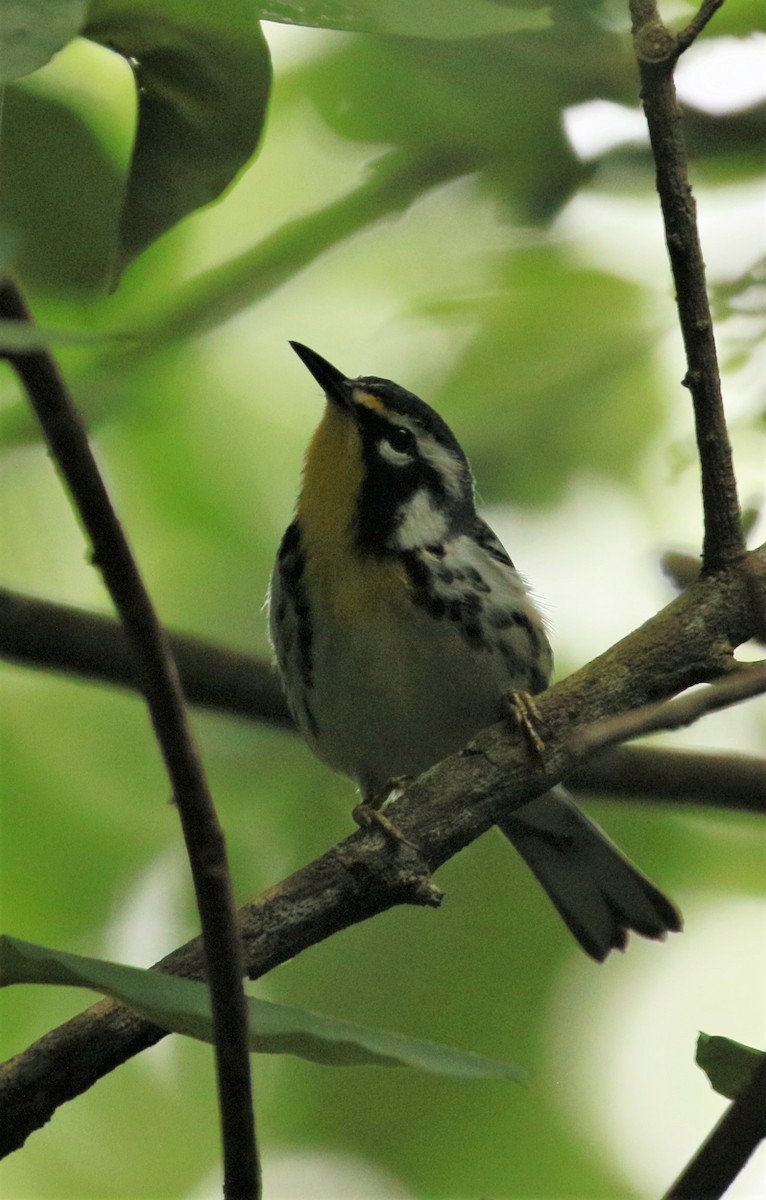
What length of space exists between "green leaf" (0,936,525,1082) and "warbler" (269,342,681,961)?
222 cm

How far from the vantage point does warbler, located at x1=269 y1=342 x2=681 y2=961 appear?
12.5ft

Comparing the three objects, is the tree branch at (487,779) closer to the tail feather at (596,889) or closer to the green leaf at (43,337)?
the green leaf at (43,337)

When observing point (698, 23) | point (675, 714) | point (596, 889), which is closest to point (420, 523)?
point (596, 889)

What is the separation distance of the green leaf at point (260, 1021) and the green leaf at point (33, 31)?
0.79 metres

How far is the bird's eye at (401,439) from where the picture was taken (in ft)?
13.8

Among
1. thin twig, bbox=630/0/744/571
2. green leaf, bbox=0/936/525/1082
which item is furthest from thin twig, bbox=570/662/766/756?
thin twig, bbox=630/0/744/571

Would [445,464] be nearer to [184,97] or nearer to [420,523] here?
[420,523]

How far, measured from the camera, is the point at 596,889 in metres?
4.19

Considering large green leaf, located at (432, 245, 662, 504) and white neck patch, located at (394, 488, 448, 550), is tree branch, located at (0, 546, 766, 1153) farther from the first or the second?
white neck patch, located at (394, 488, 448, 550)

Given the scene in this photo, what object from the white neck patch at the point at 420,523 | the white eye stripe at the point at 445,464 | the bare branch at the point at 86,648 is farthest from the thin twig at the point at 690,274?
the white eye stripe at the point at 445,464

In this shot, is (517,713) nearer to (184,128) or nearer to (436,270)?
(184,128)

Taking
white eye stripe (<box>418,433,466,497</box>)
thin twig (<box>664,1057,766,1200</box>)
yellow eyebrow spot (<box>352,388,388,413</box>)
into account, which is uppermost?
yellow eyebrow spot (<box>352,388,388,413</box>)

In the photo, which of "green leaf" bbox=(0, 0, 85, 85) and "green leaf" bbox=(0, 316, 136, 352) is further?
"green leaf" bbox=(0, 0, 85, 85)

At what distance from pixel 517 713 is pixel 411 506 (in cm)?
171
